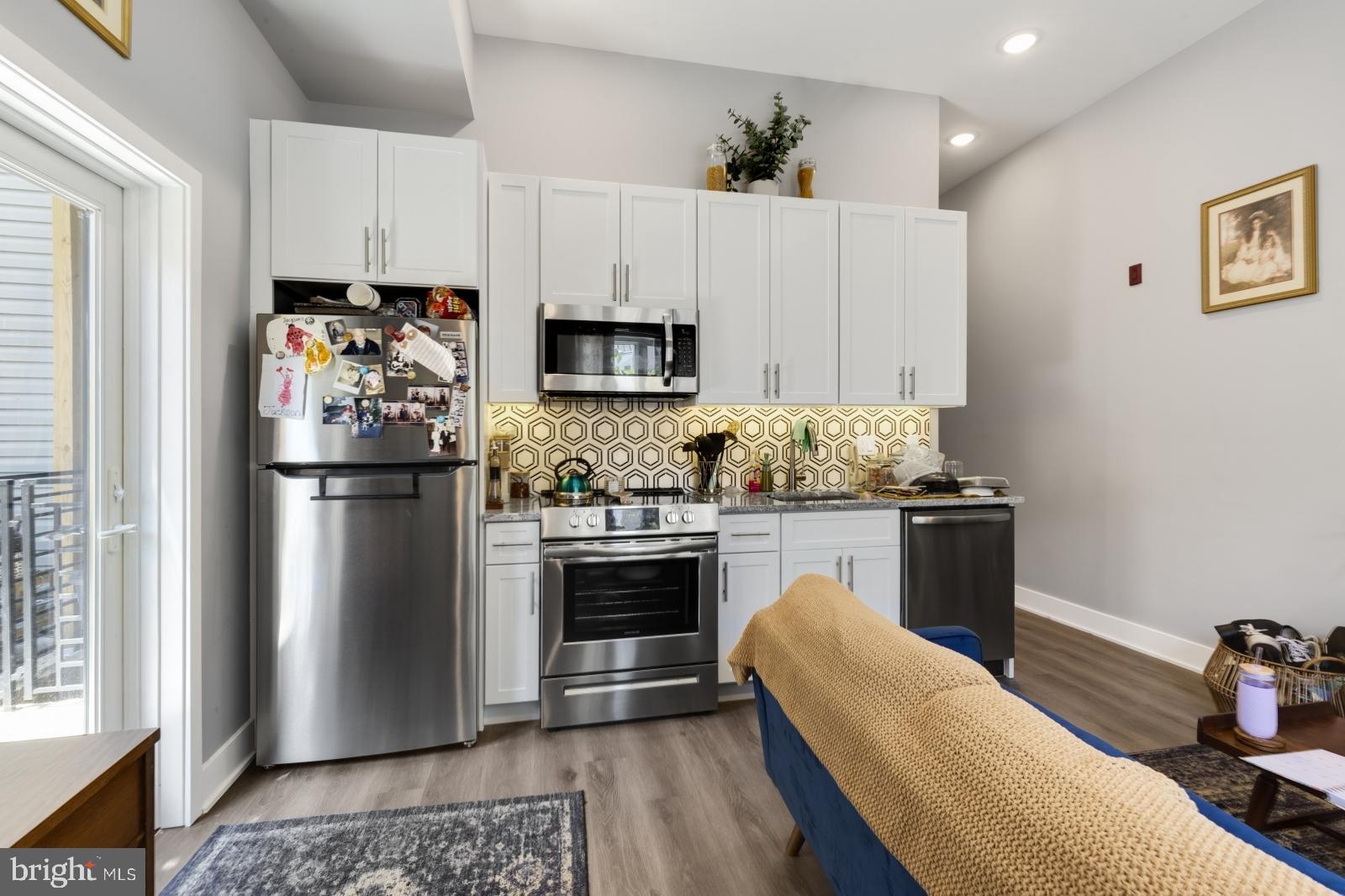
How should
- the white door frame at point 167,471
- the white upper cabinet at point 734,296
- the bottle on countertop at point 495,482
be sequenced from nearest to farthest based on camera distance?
the white door frame at point 167,471, the bottle on countertop at point 495,482, the white upper cabinet at point 734,296

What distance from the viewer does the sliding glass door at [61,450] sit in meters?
1.46

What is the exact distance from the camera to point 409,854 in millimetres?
1769

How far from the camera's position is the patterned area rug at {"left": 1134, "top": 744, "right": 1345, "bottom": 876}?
1759 millimetres

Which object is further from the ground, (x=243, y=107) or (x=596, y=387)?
(x=243, y=107)

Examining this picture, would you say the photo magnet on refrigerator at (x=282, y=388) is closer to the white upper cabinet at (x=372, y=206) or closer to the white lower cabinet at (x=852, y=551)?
the white upper cabinet at (x=372, y=206)

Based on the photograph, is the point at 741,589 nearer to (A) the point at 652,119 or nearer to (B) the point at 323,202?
(B) the point at 323,202

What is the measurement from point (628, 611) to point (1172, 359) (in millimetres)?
3329

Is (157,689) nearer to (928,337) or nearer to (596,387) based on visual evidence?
(596,387)

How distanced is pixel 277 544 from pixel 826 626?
6.67 ft

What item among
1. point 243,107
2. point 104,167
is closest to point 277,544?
point 104,167

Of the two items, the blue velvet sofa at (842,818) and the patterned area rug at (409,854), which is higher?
the blue velvet sofa at (842,818)

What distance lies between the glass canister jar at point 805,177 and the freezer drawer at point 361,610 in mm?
2405

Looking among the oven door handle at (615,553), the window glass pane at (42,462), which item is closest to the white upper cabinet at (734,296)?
the oven door handle at (615,553)

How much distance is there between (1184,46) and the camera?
10.6 ft
